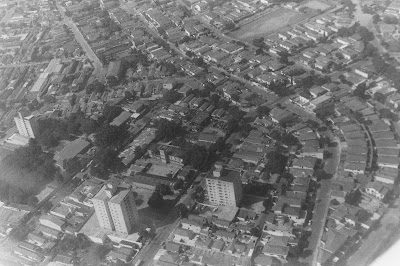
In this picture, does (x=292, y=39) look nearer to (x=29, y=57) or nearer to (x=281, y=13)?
(x=281, y=13)

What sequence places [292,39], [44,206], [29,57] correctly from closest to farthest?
[44,206] < [292,39] < [29,57]

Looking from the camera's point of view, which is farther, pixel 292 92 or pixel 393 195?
pixel 292 92

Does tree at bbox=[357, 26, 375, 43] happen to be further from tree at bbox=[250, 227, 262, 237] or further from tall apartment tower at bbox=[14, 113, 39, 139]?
tall apartment tower at bbox=[14, 113, 39, 139]

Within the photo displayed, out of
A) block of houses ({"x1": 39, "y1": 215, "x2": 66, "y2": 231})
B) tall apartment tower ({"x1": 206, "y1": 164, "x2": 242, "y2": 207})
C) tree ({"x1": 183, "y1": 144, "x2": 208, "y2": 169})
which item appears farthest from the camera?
tree ({"x1": 183, "y1": 144, "x2": 208, "y2": 169})

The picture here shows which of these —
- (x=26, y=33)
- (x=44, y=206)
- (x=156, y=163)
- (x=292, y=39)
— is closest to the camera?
(x=44, y=206)

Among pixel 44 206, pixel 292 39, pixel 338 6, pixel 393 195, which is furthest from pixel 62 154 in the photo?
pixel 338 6

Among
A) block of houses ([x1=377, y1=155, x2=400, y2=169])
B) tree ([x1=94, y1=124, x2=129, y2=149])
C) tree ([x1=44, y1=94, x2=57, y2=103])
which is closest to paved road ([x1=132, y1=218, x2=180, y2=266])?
tree ([x1=94, y1=124, x2=129, y2=149])
